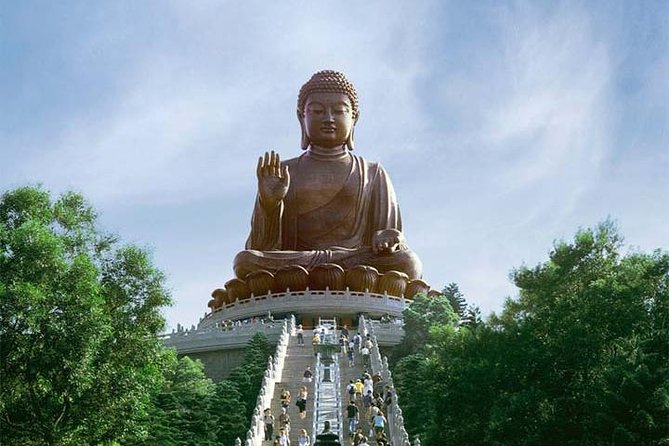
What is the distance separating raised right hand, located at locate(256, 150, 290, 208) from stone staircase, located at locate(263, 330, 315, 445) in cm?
1004

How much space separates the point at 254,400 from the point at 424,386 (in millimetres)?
4039

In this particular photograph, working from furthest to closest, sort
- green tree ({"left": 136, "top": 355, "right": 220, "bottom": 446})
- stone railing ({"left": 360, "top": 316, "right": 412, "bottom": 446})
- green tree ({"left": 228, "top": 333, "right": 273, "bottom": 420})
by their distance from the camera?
green tree ({"left": 228, "top": 333, "right": 273, "bottom": 420}), green tree ({"left": 136, "top": 355, "right": 220, "bottom": 446}), stone railing ({"left": 360, "top": 316, "right": 412, "bottom": 446})

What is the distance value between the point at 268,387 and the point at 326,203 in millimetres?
19584

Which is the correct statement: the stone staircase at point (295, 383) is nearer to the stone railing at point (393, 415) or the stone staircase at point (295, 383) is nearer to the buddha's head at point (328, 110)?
the stone railing at point (393, 415)

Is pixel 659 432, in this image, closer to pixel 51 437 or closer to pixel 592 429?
pixel 592 429

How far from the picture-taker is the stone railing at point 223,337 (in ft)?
86.0

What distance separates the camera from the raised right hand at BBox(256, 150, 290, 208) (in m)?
34.4

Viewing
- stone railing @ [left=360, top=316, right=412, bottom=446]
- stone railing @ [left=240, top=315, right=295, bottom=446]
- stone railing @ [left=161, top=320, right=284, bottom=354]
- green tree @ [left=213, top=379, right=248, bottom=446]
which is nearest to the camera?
stone railing @ [left=360, top=316, right=412, bottom=446]

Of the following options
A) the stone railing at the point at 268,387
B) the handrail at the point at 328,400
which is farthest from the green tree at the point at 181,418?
the handrail at the point at 328,400

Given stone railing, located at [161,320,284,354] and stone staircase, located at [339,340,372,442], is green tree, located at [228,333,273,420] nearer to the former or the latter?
stone railing, located at [161,320,284,354]

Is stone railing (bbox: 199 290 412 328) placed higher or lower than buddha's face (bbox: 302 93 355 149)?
lower

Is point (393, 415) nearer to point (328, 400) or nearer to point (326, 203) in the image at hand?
point (328, 400)

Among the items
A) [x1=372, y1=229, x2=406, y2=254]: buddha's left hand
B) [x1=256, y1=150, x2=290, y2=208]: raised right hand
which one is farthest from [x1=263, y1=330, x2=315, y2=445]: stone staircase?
[x1=256, y1=150, x2=290, y2=208]: raised right hand

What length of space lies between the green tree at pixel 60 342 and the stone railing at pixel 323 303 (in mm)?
17247
